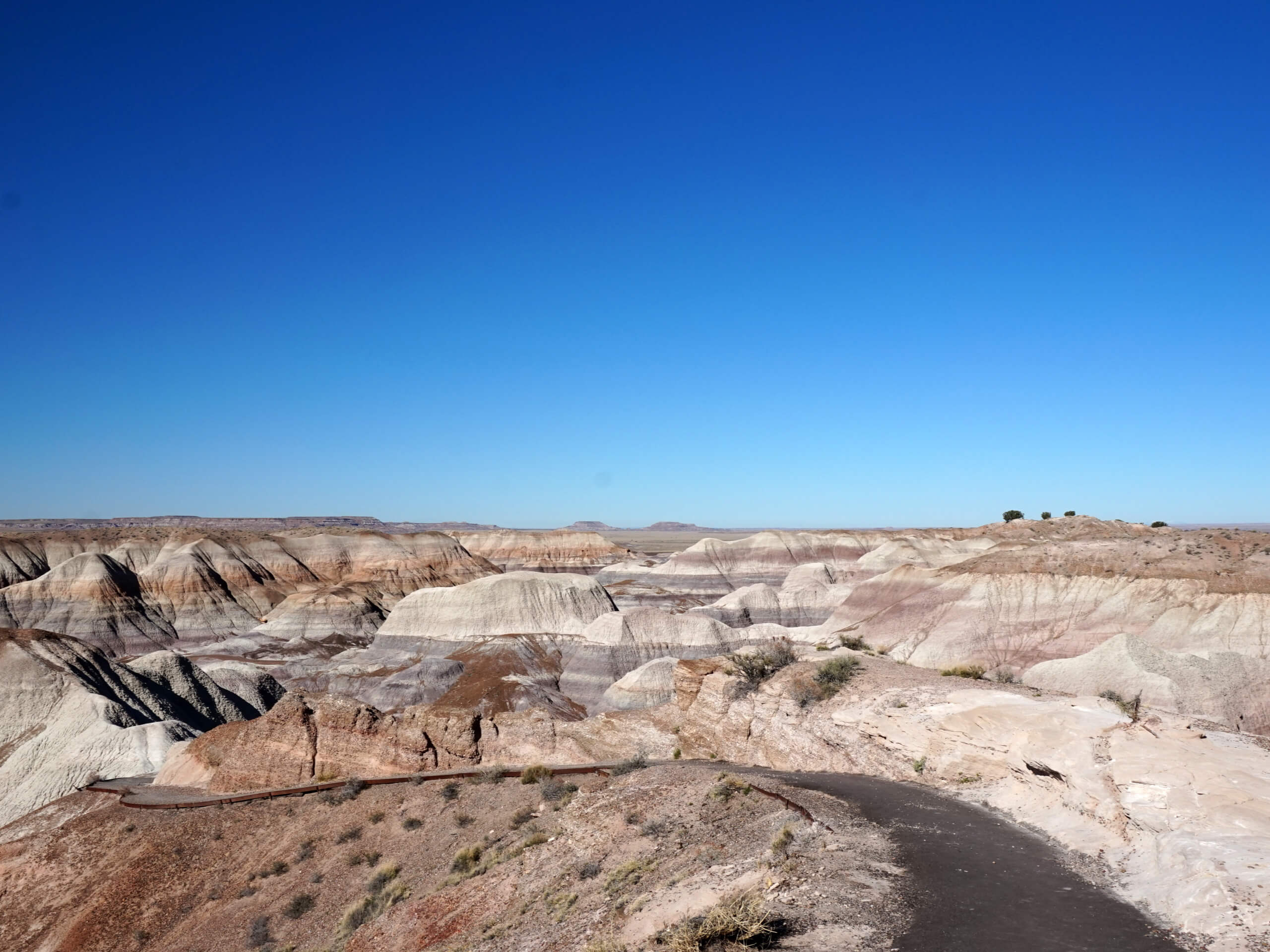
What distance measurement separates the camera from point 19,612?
229 feet

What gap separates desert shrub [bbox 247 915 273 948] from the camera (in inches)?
610

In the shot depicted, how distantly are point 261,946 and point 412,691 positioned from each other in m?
32.5

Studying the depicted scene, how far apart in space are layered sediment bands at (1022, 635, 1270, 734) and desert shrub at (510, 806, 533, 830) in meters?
18.3

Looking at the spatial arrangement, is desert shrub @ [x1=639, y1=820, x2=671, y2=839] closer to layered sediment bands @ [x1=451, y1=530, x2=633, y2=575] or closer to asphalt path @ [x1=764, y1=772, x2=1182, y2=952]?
asphalt path @ [x1=764, y1=772, x2=1182, y2=952]

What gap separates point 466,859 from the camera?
50.1 ft

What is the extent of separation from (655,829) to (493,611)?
45.0 metres

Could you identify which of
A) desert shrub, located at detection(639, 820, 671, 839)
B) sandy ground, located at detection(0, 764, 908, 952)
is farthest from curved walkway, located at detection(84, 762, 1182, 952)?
desert shrub, located at detection(639, 820, 671, 839)

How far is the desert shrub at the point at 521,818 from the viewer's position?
16250 millimetres

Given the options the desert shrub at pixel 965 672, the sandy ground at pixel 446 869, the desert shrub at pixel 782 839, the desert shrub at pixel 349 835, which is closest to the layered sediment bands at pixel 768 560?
the desert shrub at pixel 965 672

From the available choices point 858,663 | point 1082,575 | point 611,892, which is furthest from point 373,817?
point 1082,575

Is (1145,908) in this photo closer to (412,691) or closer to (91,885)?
(91,885)

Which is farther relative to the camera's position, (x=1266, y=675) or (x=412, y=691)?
(x=412, y=691)

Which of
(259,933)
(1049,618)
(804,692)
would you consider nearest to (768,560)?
(1049,618)

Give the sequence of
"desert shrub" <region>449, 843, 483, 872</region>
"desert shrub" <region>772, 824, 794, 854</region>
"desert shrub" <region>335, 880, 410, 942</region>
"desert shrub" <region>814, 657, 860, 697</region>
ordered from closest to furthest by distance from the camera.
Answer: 1. "desert shrub" <region>772, 824, 794, 854</region>
2. "desert shrub" <region>335, 880, 410, 942</region>
3. "desert shrub" <region>449, 843, 483, 872</region>
4. "desert shrub" <region>814, 657, 860, 697</region>
